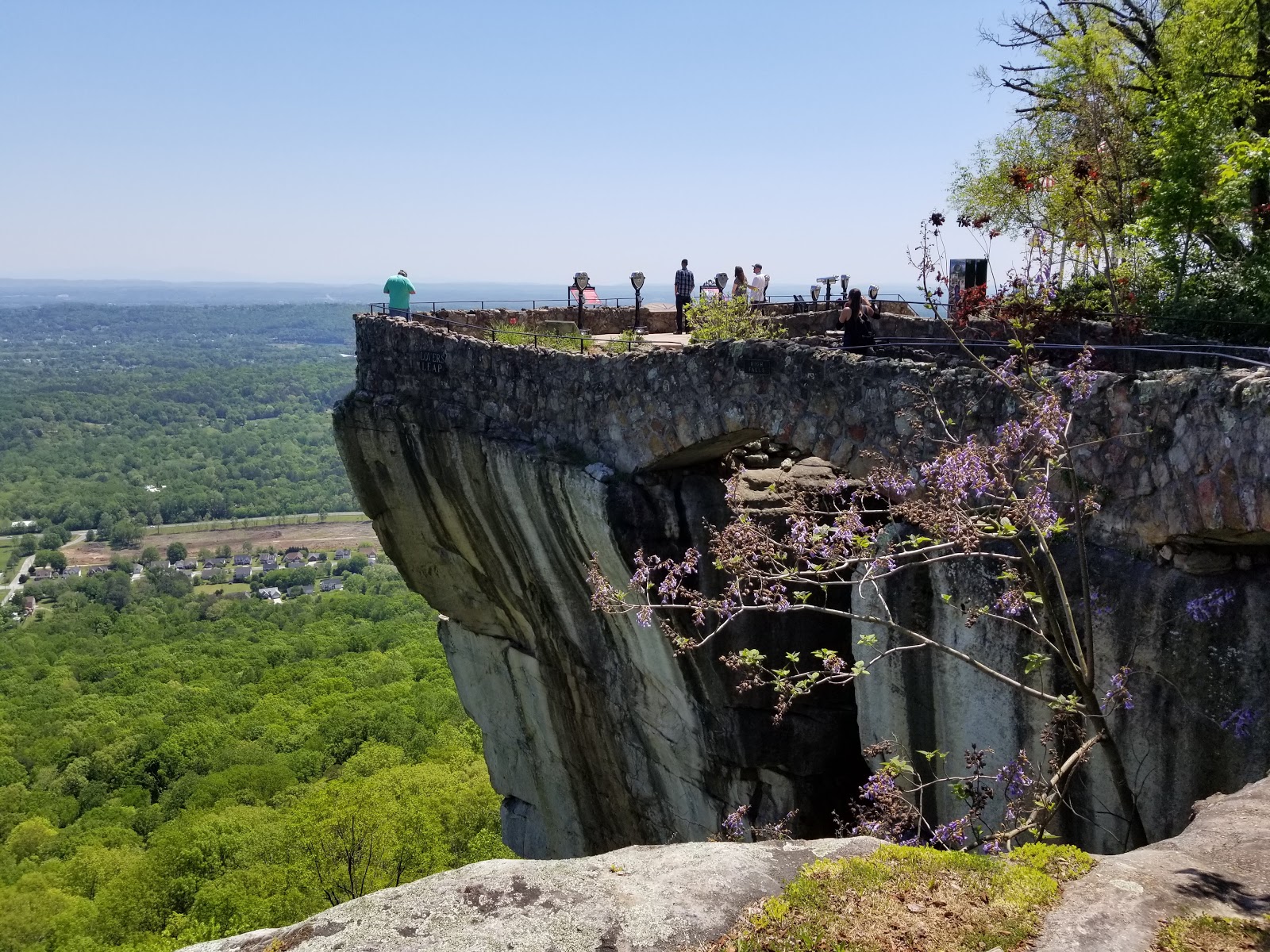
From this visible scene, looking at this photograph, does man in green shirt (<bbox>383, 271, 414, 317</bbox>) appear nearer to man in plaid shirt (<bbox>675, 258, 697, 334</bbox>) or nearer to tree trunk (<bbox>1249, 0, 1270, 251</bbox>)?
man in plaid shirt (<bbox>675, 258, 697, 334</bbox>)

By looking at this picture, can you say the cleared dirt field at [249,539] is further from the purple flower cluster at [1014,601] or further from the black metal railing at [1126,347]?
the purple flower cluster at [1014,601]

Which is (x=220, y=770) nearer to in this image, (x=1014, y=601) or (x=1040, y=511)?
(x=1014, y=601)

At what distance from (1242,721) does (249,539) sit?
13024 centimetres

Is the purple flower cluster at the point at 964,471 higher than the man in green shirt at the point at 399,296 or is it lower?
lower

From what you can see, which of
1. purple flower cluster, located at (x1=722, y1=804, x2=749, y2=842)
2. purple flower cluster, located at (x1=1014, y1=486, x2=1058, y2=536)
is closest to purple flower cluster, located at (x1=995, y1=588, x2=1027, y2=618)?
purple flower cluster, located at (x1=1014, y1=486, x2=1058, y2=536)

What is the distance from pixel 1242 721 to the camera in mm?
6508

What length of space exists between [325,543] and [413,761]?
285ft

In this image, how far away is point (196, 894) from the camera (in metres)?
28.3

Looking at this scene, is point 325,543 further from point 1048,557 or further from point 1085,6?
point 1048,557

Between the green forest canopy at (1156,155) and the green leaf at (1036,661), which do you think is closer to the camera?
the green leaf at (1036,661)

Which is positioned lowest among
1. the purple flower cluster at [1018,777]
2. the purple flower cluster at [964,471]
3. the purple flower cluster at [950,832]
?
the purple flower cluster at [950,832]

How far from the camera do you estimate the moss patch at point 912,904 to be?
176 inches

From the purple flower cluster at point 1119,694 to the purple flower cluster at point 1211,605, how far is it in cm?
56

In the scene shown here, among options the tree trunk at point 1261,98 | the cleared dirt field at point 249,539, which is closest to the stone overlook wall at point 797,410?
the tree trunk at point 1261,98
